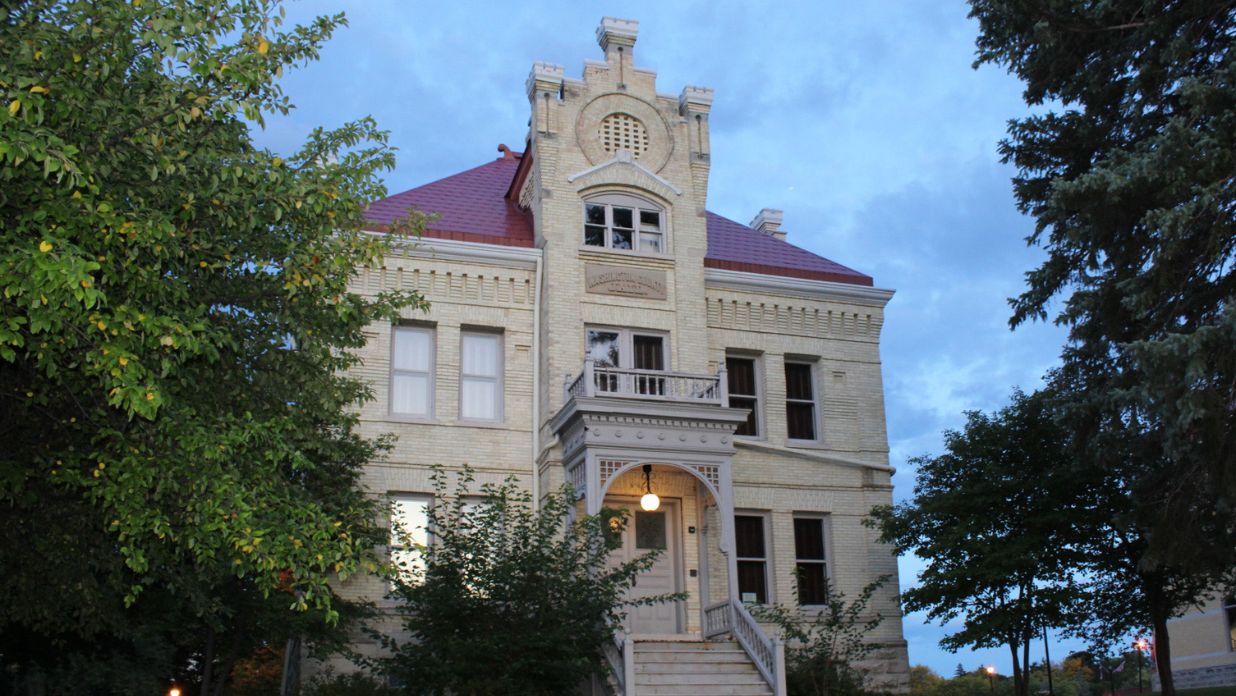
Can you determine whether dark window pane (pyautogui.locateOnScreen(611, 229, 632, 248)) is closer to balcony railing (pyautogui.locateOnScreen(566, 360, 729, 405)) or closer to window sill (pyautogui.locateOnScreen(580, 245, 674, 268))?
window sill (pyautogui.locateOnScreen(580, 245, 674, 268))

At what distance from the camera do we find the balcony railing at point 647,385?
22.0 meters

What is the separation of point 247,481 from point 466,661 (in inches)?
211

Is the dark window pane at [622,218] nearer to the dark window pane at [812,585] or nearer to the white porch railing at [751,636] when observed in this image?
the dark window pane at [812,585]

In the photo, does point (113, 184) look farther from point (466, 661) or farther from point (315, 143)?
point (466, 661)

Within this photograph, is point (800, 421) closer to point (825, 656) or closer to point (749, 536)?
point (749, 536)

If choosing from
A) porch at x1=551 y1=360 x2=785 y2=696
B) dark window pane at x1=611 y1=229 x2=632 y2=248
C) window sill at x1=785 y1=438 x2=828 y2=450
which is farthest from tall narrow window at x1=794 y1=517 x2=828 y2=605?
dark window pane at x1=611 y1=229 x2=632 y2=248

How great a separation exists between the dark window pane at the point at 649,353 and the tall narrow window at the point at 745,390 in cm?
167

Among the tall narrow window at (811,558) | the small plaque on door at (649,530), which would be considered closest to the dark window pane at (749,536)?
the tall narrow window at (811,558)

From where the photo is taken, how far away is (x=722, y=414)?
2252cm

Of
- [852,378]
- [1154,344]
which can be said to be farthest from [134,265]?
[852,378]

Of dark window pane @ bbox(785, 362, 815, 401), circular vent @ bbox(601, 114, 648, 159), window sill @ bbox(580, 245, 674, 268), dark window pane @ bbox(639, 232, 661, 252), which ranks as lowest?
dark window pane @ bbox(785, 362, 815, 401)

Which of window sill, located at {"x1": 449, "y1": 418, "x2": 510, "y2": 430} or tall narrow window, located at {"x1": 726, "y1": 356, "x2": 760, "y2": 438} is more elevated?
tall narrow window, located at {"x1": 726, "y1": 356, "x2": 760, "y2": 438}

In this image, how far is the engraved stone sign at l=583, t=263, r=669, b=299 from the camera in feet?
81.3

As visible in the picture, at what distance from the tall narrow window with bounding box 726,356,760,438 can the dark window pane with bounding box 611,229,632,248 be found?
11.4 ft
